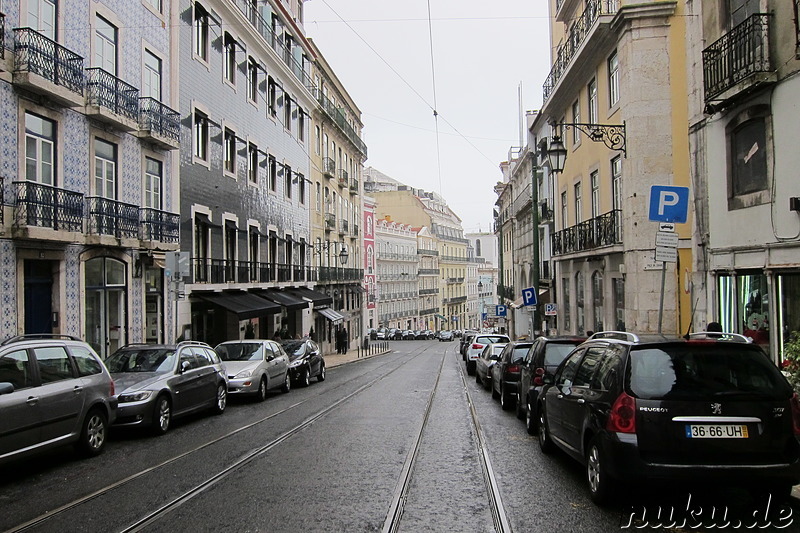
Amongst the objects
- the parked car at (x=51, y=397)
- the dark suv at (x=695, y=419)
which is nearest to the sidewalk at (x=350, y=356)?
the parked car at (x=51, y=397)

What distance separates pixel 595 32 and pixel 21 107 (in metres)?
15.2

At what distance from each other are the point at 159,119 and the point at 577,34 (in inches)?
548

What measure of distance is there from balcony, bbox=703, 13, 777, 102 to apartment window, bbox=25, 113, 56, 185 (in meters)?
14.4

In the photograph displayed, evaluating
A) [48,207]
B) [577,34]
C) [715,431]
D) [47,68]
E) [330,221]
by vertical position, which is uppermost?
[577,34]

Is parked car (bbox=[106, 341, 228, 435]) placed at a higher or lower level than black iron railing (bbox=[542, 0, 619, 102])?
lower

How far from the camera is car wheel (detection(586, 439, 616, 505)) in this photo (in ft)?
20.5

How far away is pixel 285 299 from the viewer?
Result: 31.8 meters

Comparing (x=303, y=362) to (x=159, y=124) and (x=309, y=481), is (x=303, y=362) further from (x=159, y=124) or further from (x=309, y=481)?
(x=309, y=481)

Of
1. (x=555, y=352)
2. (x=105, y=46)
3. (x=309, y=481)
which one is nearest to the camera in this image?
(x=309, y=481)

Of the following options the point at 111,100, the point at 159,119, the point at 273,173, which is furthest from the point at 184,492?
the point at 273,173

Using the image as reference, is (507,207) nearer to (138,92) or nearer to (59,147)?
(138,92)

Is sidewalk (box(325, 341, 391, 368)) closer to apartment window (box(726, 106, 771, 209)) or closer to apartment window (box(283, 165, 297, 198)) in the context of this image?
apartment window (box(283, 165, 297, 198))

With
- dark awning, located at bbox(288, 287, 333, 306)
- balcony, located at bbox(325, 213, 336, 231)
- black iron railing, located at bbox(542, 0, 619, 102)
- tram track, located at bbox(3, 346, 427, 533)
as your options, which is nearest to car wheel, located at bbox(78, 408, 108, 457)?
tram track, located at bbox(3, 346, 427, 533)

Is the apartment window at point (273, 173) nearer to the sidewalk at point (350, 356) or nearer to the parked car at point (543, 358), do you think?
the sidewalk at point (350, 356)
